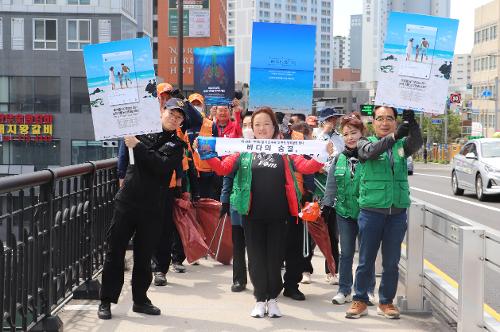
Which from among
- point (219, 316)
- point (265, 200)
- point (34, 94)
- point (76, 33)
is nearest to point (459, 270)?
point (265, 200)

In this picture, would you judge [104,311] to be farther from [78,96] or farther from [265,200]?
[78,96]

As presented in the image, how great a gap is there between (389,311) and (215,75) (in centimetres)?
496

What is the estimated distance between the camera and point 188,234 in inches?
335

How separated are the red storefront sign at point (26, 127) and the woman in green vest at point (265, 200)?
57.7 metres

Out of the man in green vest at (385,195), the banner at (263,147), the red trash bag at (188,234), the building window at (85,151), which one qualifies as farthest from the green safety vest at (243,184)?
the building window at (85,151)

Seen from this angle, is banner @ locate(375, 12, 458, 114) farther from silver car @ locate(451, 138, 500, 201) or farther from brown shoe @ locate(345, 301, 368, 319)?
silver car @ locate(451, 138, 500, 201)

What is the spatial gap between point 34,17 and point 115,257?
5868cm

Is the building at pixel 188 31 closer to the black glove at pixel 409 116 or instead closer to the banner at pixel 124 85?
the banner at pixel 124 85

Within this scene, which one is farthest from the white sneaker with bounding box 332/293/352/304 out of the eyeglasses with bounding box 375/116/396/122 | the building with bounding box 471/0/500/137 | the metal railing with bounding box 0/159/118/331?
the building with bounding box 471/0/500/137

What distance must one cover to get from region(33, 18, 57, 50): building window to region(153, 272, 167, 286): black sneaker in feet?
185

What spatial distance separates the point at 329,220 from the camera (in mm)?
8672

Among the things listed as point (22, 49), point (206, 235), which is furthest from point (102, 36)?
point (206, 235)

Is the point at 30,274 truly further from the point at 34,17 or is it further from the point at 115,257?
the point at 34,17

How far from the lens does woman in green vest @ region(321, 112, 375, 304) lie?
286 inches
